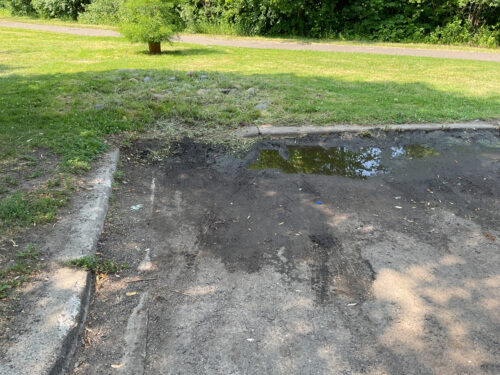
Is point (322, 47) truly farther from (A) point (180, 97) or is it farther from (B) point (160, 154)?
(B) point (160, 154)

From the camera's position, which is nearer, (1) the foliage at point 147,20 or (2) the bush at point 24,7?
(1) the foliage at point 147,20

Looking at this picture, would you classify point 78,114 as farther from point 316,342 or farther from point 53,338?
point 316,342

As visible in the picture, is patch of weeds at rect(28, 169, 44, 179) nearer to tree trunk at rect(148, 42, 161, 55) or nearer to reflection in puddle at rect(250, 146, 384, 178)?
reflection in puddle at rect(250, 146, 384, 178)

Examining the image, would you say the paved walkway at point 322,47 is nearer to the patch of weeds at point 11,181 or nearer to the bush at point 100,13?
the bush at point 100,13

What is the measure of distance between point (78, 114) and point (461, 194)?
5174mm

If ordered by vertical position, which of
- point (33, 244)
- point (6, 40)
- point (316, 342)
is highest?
point (6, 40)

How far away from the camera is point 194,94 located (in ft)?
24.9

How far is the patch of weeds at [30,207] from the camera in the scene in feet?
11.3

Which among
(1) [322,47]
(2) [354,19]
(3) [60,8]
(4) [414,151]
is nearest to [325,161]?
(4) [414,151]

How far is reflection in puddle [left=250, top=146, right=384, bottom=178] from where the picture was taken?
497 cm

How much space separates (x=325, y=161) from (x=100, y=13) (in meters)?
21.3

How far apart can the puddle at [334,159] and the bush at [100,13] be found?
64.5 ft

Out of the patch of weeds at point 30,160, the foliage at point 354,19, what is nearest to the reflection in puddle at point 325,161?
the patch of weeds at point 30,160

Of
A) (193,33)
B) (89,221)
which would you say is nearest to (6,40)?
(193,33)
